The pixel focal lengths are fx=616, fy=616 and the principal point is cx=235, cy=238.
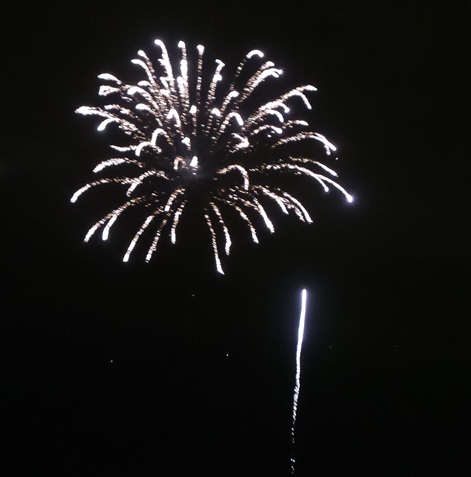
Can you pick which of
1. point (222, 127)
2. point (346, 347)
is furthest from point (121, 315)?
point (222, 127)

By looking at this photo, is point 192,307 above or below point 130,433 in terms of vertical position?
above

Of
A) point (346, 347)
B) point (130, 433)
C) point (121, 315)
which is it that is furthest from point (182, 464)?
point (346, 347)

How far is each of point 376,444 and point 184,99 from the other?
6416 mm

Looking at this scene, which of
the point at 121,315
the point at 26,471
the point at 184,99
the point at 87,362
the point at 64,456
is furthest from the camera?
the point at 121,315

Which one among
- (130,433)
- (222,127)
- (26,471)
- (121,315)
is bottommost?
(26,471)

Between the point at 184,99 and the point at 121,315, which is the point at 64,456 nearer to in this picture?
the point at 121,315

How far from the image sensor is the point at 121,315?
39.3 ft

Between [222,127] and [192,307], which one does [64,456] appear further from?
[222,127]

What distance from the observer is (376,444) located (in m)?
9.95

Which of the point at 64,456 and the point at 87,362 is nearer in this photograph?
the point at 64,456

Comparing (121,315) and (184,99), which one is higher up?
(184,99)

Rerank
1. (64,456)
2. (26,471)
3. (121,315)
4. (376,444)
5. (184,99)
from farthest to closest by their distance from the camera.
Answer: (121,315), (376,444), (64,456), (26,471), (184,99)

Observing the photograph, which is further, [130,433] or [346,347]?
[346,347]

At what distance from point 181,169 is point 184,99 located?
2.77 ft
